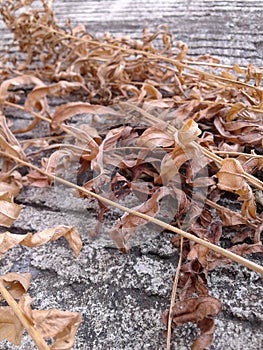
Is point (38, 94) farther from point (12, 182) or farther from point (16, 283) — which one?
point (16, 283)

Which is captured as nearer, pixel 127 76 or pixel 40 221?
pixel 40 221

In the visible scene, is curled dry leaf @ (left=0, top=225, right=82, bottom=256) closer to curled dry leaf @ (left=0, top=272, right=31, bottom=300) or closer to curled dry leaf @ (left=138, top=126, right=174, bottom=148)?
curled dry leaf @ (left=0, top=272, right=31, bottom=300)

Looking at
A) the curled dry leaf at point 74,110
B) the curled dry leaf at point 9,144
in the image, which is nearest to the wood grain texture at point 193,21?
the curled dry leaf at point 74,110

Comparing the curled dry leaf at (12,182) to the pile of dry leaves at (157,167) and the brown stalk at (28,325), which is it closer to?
the pile of dry leaves at (157,167)

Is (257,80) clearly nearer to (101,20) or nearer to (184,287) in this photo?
(184,287)

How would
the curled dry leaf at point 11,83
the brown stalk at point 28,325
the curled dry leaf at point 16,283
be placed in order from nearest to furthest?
the brown stalk at point 28,325 → the curled dry leaf at point 16,283 → the curled dry leaf at point 11,83

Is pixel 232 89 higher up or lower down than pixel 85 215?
higher up

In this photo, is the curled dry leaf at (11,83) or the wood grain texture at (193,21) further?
the wood grain texture at (193,21)

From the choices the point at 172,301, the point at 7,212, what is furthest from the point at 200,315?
the point at 7,212

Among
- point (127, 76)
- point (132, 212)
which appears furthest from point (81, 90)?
point (132, 212)
